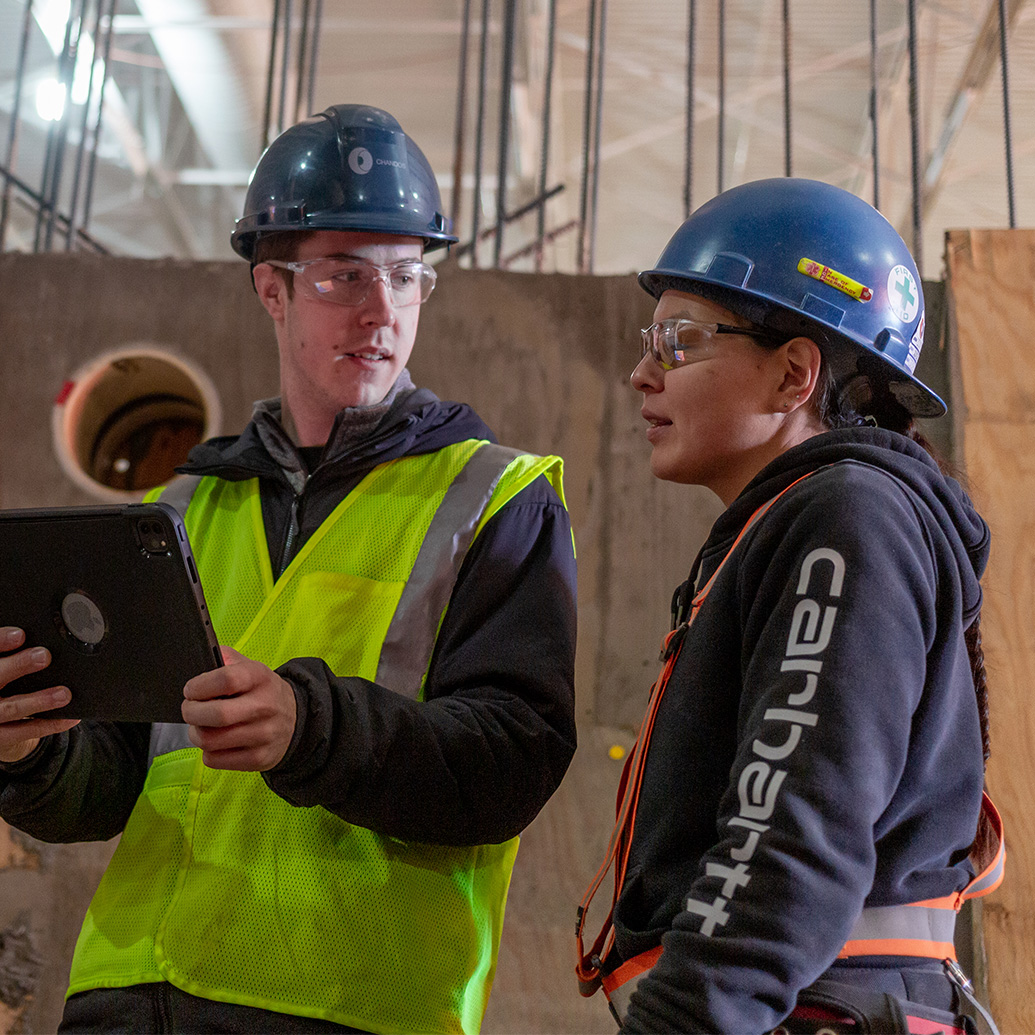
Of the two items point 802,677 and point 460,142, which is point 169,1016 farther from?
point 460,142

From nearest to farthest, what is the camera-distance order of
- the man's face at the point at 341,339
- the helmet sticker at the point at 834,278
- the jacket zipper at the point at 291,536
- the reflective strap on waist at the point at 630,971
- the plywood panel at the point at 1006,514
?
the reflective strap on waist at the point at 630,971
the helmet sticker at the point at 834,278
the jacket zipper at the point at 291,536
the man's face at the point at 341,339
the plywood panel at the point at 1006,514

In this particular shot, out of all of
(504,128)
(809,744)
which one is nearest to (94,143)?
(504,128)

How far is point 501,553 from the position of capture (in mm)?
2174

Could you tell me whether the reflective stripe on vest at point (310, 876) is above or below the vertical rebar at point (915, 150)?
below

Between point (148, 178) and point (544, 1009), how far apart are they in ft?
38.6

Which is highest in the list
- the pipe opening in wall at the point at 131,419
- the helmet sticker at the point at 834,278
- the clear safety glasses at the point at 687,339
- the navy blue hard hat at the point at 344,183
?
the navy blue hard hat at the point at 344,183

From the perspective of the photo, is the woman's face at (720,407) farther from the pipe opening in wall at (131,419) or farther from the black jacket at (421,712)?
the pipe opening in wall at (131,419)

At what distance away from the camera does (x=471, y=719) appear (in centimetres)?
192

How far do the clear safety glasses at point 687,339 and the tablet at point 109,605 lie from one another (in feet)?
3.02

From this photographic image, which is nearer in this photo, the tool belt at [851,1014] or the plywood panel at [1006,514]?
the tool belt at [851,1014]

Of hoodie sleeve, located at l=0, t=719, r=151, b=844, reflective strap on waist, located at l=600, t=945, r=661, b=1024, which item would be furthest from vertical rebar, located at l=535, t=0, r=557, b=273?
reflective strap on waist, located at l=600, t=945, r=661, b=1024

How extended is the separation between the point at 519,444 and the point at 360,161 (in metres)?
1.17

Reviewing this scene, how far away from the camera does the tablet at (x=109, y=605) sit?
1.66 m

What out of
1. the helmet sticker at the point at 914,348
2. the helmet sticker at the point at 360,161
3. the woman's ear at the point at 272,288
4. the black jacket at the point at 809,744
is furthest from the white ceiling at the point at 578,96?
the black jacket at the point at 809,744
